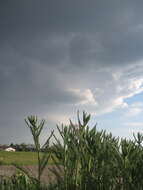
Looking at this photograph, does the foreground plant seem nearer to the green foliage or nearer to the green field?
the green foliage

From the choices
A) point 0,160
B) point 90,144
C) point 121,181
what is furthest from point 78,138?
point 0,160

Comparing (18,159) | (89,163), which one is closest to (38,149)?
(89,163)

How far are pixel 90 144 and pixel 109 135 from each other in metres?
0.24

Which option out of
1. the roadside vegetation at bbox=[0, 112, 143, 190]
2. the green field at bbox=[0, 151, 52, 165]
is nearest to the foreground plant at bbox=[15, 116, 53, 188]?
the roadside vegetation at bbox=[0, 112, 143, 190]

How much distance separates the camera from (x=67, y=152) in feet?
4.41

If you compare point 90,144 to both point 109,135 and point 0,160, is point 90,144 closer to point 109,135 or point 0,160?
point 109,135

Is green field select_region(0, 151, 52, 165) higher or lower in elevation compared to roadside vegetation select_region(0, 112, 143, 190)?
lower

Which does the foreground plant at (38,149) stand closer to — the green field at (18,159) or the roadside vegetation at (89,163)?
the roadside vegetation at (89,163)

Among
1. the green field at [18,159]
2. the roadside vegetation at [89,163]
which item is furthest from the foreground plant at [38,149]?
the green field at [18,159]

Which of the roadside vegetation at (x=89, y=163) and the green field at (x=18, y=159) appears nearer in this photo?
the roadside vegetation at (x=89, y=163)

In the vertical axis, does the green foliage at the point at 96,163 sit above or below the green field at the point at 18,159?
above

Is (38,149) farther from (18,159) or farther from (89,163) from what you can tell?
(18,159)

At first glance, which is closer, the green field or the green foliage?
the green foliage

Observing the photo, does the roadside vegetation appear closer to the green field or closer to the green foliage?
the green foliage
